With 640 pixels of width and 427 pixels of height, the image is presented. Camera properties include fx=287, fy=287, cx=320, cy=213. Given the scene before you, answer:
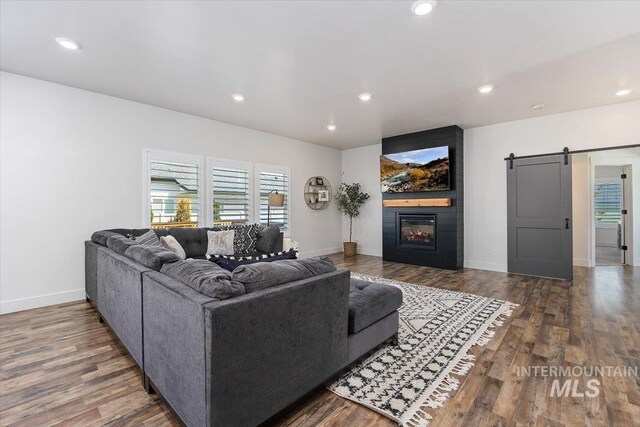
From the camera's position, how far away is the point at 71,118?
3.75 m

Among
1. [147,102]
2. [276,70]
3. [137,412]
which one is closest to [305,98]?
[276,70]

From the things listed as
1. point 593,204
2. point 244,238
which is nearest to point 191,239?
point 244,238

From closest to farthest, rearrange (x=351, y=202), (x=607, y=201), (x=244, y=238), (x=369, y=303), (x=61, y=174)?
(x=369, y=303) → (x=61, y=174) → (x=244, y=238) → (x=351, y=202) → (x=607, y=201)

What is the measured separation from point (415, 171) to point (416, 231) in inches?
49.7

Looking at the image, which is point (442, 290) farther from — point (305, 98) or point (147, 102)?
point (147, 102)

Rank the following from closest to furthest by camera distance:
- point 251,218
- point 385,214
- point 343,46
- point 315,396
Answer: point 315,396 → point 343,46 → point 251,218 → point 385,214

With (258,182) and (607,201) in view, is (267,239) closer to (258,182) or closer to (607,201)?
(258,182)

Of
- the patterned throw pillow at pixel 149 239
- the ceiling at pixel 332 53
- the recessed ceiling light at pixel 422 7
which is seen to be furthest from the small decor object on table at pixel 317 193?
the recessed ceiling light at pixel 422 7

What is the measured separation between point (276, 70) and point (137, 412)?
129 inches

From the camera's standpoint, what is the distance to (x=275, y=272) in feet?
5.33

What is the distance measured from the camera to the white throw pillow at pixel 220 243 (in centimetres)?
430

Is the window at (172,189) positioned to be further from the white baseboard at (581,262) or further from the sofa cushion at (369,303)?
the white baseboard at (581,262)

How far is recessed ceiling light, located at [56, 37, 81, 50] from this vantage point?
8.71ft

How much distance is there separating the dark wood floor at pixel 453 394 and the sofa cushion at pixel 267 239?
224 cm
